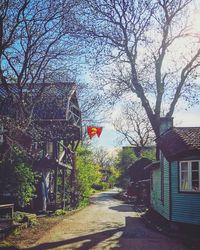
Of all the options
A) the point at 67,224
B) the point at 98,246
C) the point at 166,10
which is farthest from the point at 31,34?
the point at 166,10

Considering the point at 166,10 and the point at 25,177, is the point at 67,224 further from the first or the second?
the point at 166,10

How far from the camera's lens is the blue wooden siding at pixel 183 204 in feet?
52.9

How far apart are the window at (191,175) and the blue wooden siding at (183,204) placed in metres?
0.29

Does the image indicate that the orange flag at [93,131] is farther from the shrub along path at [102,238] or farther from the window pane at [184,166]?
the window pane at [184,166]

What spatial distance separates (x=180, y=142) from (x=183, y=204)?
2.98 m

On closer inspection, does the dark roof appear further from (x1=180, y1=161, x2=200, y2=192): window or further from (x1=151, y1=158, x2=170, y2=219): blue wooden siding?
(x1=151, y1=158, x2=170, y2=219): blue wooden siding

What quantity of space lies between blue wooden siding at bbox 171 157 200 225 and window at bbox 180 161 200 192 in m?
0.29

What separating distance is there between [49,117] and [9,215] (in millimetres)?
9331

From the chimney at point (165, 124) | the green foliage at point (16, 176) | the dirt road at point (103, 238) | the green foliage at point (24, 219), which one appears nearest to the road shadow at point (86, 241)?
the dirt road at point (103, 238)

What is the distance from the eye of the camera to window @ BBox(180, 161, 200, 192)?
16.0 m

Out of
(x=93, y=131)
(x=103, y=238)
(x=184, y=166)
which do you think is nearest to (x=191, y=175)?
(x=184, y=166)

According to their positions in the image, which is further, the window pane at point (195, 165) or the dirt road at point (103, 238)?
the window pane at point (195, 165)

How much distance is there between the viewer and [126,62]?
24562 mm

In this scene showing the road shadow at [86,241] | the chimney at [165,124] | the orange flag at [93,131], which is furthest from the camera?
the orange flag at [93,131]
